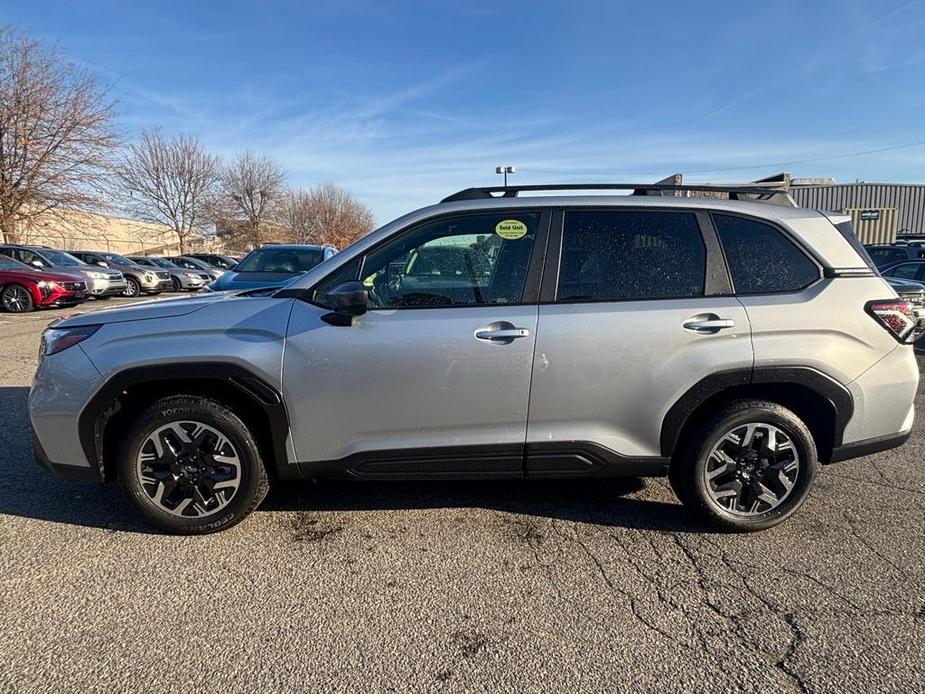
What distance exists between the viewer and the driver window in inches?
113

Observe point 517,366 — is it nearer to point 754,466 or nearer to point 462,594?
point 462,594

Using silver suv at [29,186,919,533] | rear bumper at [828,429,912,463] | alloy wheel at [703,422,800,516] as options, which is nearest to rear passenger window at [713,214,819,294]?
silver suv at [29,186,919,533]

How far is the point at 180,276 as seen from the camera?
22.1 meters

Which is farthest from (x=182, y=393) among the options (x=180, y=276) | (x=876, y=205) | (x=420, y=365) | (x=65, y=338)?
(x=876, y=205)

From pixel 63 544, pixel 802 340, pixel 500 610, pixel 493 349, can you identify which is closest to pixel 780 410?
pixel 802 340

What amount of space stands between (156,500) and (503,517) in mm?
1956

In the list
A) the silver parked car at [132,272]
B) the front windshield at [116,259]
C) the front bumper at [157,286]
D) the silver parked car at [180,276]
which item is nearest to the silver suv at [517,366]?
the silver parked car at [132,272]

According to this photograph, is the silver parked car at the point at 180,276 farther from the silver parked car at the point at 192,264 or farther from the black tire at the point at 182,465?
the black tire at the point at 182,465

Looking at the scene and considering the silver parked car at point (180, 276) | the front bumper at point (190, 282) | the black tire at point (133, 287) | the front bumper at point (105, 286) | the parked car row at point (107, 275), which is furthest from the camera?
the front bumper at point (190, 282)

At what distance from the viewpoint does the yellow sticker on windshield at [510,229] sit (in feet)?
9.73

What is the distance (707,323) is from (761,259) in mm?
538

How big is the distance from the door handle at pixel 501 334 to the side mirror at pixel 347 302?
619 millimetres

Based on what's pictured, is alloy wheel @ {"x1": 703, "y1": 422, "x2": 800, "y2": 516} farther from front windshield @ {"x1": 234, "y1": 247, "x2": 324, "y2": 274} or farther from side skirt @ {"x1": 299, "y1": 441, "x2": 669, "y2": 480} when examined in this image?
front windshield @ {"x1": 234, "y1": 247, "x2": 324, "y2": 274}

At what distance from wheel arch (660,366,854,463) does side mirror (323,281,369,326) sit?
1.75 metres
